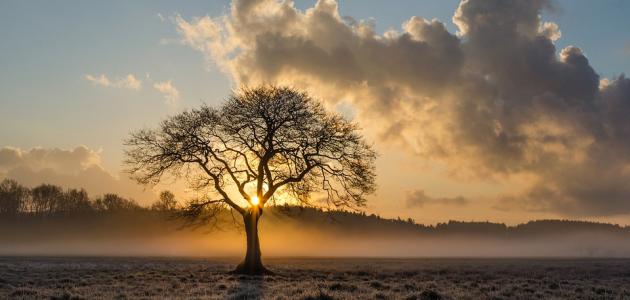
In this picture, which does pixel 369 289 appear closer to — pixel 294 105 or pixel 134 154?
pixel 294 105

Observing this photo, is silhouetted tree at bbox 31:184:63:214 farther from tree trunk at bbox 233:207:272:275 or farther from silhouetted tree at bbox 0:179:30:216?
tree trunk at bbox 233:207:272:275

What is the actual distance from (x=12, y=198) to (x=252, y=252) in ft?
454

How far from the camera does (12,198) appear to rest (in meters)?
152

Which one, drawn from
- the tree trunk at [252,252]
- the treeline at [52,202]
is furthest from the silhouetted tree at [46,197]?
the tree trunk at [252,252]

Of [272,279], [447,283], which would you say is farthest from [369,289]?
[272,279]

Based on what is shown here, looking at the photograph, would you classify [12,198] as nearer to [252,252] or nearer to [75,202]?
[75,202]

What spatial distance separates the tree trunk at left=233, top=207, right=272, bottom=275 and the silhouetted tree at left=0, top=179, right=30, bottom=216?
5301 inches

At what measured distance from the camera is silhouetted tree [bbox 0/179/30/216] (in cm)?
15038

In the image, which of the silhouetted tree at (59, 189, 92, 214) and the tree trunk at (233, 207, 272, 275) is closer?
the tree trunk at (233, 207, 272, 275)

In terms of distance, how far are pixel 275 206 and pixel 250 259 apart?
222 inches

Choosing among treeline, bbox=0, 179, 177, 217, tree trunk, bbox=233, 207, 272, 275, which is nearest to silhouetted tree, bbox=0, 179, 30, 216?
treeline, bbox=0, 179, 177, 217

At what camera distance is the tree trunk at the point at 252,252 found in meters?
39.5

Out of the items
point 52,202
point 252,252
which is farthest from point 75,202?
point 252,252

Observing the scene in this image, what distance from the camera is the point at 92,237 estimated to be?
158 meters
